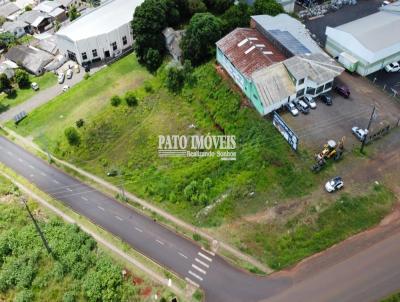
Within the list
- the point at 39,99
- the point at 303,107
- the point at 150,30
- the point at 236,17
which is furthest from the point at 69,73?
the point at 303,107

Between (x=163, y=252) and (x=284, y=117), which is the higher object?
(x=284, y=117)

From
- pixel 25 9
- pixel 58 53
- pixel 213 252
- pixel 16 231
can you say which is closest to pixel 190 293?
pixel 213 252

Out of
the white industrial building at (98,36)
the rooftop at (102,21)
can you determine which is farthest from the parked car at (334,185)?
the rooftop at (102,21)

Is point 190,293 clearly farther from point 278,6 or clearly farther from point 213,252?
point 278,6

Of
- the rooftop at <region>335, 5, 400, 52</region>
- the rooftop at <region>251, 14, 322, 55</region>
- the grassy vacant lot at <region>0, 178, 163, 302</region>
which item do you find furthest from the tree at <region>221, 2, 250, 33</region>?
the grassy vacant lot at <region>0, 178, 163, 302</region>

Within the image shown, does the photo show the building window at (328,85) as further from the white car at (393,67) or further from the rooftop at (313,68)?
the white car at (393,67)

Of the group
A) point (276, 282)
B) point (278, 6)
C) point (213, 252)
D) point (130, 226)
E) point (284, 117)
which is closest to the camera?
point (276, 282)
